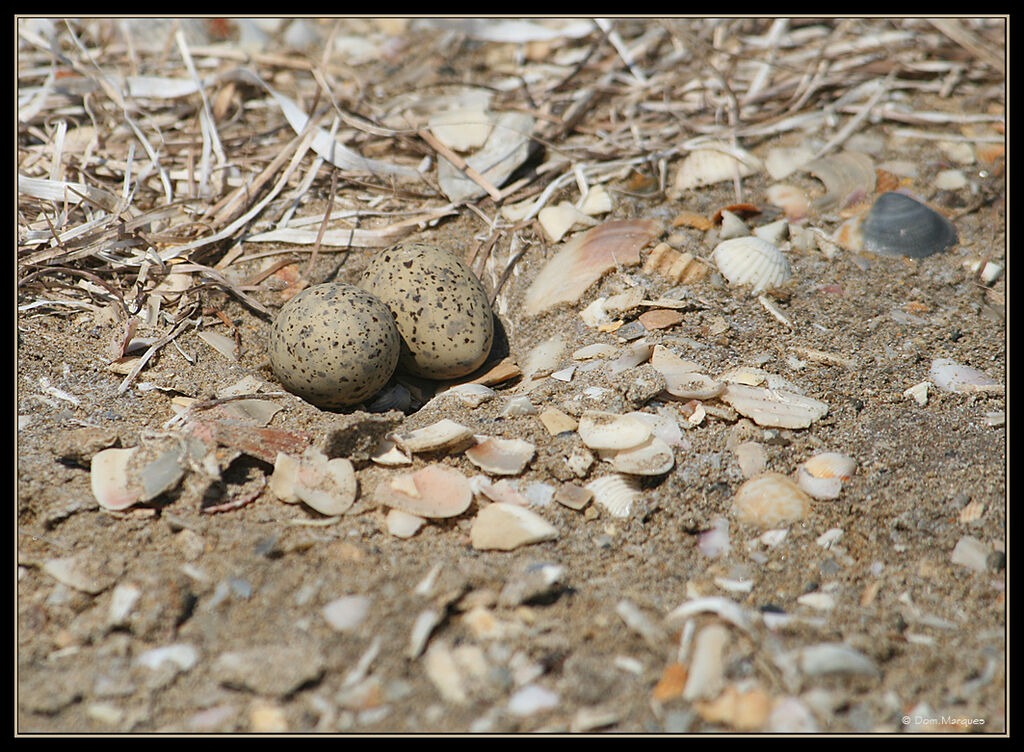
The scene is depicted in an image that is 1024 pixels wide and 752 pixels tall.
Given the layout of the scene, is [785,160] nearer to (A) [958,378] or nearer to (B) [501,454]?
(A) [958,378]

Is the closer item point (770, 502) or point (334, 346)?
point (770, 502)

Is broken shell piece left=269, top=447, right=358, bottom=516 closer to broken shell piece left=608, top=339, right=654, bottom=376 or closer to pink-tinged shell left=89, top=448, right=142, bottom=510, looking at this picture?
pink-tinged shell left=89, top=448, right=142, bottom=510

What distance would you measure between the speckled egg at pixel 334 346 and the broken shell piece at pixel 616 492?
78 centimetres

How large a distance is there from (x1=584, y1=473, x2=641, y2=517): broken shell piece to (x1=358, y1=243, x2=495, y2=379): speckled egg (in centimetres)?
72

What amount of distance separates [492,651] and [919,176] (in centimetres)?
283

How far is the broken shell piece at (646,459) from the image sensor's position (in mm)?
2051

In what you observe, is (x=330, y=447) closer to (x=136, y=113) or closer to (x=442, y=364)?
(x=442, y=364)

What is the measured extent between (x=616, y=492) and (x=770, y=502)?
0.40m

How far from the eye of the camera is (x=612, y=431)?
213 centimetres

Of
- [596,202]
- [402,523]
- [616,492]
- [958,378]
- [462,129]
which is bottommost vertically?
[958,378]

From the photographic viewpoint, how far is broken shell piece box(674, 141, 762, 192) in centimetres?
324

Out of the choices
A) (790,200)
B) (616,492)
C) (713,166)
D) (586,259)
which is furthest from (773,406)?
(713,166)

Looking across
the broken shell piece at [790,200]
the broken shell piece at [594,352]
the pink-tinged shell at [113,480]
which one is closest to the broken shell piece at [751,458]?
the broken shell piece at [594,352]

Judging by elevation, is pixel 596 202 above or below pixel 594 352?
above
